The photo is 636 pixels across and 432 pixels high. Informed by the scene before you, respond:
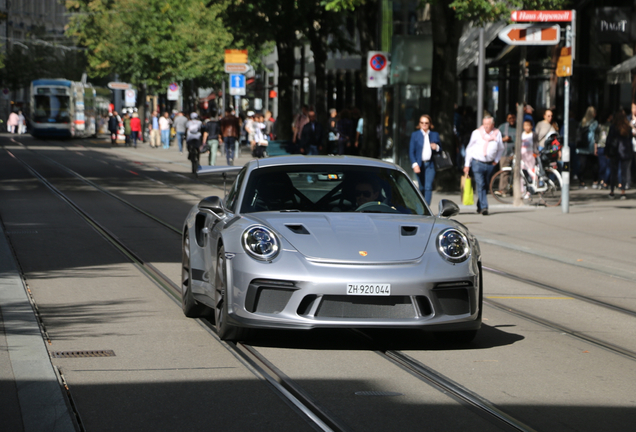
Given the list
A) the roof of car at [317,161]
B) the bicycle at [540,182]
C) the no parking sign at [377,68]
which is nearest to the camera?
the roof of car at [317,161]

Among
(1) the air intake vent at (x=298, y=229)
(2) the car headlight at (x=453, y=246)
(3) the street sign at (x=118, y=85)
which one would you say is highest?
(3) the street sign at (x=118, y=85)

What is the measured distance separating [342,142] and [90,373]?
2464cm

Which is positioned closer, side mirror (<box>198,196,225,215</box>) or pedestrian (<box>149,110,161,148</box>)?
side mirror (<box>198,196,225,215</box>)

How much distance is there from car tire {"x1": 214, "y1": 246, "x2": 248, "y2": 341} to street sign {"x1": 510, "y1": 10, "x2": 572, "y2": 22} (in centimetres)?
1205

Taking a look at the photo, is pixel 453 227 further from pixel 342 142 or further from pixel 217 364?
pixel 342 142

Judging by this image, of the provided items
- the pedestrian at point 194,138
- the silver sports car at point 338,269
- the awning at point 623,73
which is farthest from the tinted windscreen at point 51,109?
the silver sports car at point 338,269

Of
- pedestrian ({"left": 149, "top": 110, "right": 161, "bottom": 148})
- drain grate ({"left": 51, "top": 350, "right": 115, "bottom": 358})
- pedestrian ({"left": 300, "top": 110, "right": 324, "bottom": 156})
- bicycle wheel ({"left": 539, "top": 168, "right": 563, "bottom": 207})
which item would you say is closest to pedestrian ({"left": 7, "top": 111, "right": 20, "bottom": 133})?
pedestrian ({"left": 149, "top": 110, "right": 161, "bottom": 148})

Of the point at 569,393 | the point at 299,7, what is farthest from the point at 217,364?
the point at 299,7

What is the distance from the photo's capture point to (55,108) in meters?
58.7

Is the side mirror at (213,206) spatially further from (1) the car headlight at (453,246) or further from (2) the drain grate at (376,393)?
(2) the drain grate at (376,393)

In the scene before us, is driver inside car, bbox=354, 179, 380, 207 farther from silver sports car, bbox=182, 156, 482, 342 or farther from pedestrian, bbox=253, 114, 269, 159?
pedestrian, bbox=253, 114, 269, 159

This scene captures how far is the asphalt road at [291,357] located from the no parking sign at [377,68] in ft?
40.0

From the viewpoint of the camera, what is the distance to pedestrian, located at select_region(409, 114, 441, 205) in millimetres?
18219

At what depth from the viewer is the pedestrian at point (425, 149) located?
18.2 m
